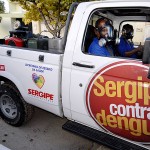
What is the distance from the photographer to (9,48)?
354 centimetres

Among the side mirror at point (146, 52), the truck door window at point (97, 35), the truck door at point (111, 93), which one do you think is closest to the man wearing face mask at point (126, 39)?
the truck door window at point (97, 35)

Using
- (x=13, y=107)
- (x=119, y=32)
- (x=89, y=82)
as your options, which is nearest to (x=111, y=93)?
(x=89, y=82)

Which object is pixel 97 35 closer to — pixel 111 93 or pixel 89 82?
pixel 89 82

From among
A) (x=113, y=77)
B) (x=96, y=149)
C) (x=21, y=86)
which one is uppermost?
(x=113, y=77)

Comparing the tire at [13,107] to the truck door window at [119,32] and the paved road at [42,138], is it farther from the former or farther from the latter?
the truck door window at [119,32]

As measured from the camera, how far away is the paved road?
3400 mm

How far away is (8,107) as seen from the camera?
3.95 meters

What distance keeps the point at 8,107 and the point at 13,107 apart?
122 millimetres

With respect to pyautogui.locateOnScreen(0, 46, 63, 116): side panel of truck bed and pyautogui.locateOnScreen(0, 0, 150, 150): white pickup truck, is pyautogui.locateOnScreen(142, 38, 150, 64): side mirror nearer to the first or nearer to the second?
pyautogui.locateOnScreen(0, 0, 150, 150): white pickup truck

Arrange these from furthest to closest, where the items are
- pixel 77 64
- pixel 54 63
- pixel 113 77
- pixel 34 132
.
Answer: pixel 34 132 < pixel 54 63 < pixel 77 64 < pixel 113 77

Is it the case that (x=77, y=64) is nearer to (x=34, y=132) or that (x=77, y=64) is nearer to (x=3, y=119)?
(x=34, y=132)

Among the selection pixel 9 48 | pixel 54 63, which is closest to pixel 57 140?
pixel 54 63

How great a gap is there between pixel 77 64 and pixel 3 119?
2.03m

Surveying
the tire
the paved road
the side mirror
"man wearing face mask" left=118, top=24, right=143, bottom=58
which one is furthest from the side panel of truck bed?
"man wearing face mask" left=118, top=24, right=143, bottom=58
